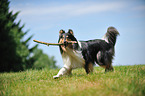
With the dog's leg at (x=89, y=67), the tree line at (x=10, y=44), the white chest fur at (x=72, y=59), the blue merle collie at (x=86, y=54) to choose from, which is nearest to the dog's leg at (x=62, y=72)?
the blue merle collie at (x=86, y=54)

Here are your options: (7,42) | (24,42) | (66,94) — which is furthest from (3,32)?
(66,94)

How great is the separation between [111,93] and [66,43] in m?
2.17

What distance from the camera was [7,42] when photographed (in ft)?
57.6

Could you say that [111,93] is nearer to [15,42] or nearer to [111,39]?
[111,39]

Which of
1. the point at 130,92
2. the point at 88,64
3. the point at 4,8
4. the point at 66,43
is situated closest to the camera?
the point at 130,92

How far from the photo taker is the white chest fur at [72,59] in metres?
4.74

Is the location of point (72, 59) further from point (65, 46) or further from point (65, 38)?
point (65, 38)

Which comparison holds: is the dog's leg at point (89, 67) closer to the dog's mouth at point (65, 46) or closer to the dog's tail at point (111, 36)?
the dog's mouth at point (65, 46)

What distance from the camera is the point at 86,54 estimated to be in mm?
4855

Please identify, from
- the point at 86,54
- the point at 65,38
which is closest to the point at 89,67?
the point at 86,54

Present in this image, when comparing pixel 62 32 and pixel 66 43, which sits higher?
pixel 62 32

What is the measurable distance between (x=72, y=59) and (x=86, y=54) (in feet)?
1.56

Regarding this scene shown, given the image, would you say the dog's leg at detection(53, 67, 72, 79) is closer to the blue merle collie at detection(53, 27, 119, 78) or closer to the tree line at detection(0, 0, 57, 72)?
the blue merle collie at detection(53, 27, 119, 78)

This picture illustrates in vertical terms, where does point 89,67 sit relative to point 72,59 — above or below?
below
